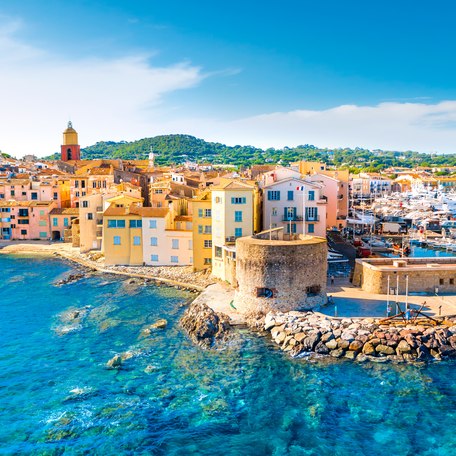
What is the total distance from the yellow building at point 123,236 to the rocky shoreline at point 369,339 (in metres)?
24.7

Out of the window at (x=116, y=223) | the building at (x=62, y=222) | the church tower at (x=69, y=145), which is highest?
the church tower at (x=69, y=145)

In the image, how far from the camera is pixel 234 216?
42344 millimetres

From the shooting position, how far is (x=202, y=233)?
45625 mm

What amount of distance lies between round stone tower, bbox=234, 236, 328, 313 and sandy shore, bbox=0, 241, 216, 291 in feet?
31.6

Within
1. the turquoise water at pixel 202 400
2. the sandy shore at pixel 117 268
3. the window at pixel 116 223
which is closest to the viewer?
the turquoise water at pixel 202 400

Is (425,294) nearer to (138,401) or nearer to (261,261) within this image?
(261,261)

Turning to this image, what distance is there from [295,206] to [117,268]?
19.8 metres

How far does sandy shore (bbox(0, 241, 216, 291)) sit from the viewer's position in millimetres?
44219

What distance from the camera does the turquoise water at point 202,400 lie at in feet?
65.8

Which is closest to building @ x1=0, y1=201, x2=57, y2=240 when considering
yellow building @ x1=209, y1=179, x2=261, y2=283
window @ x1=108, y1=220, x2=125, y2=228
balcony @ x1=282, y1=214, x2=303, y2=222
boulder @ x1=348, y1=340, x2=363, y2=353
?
window @ x1=108, y1=220, x2=125, y2=228

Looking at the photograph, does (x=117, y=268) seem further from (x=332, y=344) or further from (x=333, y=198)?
(x=332, y=344)

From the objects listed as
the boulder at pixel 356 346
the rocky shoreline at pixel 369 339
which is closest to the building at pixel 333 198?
the rocky shoreline at pixel 369 339

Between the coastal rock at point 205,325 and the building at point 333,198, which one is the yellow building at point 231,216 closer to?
the coastal rock at point 205,325

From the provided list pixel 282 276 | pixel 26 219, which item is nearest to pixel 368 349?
pixel 282 276
